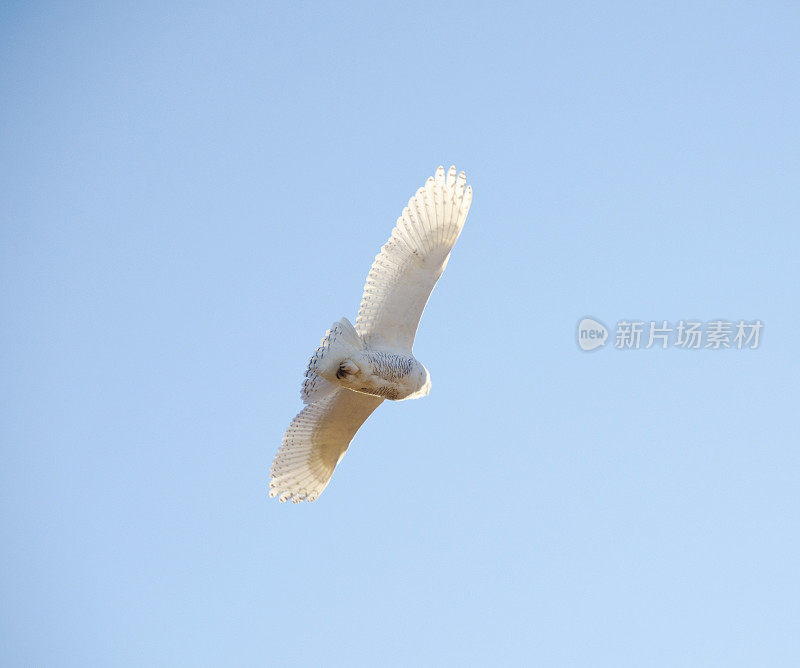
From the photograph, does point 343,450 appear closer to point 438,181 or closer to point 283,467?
point 283,467

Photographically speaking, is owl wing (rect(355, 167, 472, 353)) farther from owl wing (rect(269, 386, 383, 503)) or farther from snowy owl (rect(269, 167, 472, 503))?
owl wing (rect(269, 386, 383, 503))

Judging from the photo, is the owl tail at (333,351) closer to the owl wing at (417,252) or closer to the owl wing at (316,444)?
the owl wing at (417,252)

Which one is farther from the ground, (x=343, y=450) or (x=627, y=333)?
(x=627, y=333)

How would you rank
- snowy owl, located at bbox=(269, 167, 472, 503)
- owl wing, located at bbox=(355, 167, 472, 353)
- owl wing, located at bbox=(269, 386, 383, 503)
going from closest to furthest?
snowy owl, located at bbox=(269, 167, 472, 503) → owl wing, located at bbox=(355, 167, 472, 353) → owl wing, located at bbox=(269, 386, 383, 503)

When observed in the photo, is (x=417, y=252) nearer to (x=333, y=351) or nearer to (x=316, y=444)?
(x=333, y=351)

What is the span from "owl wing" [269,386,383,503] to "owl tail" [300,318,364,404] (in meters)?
1.18

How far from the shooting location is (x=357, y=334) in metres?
22.1

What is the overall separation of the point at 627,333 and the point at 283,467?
6403 mm

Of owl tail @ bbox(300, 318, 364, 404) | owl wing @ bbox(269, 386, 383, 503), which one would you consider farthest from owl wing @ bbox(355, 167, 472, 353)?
owl wing @ bbox(269, 386, 383, 503)

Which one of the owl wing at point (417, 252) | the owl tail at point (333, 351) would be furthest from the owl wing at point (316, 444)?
the owl wing at point (417, 252)

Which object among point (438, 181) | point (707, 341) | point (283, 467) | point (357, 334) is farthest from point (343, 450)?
point (707, 341)

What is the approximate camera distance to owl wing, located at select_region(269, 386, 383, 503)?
23.3 metres

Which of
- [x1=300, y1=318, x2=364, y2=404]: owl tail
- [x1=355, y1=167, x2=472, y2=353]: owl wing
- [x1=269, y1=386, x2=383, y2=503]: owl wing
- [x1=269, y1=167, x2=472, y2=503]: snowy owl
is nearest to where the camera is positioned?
[x1=300, y1=318, x2=364, y2=404]: owl tail

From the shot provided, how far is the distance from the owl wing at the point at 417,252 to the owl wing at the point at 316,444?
1425mm
